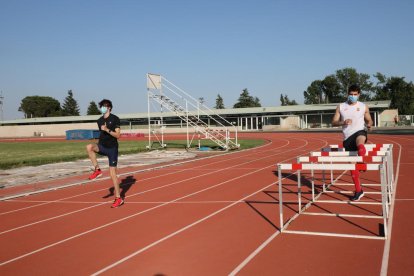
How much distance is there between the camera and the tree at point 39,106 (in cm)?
13600

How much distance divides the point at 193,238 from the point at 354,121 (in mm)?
3719

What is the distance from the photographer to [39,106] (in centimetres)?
13600

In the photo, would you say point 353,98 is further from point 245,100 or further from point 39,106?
point 39,106

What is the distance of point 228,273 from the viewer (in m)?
3.72

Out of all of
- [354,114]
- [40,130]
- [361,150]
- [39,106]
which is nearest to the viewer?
[361,150]

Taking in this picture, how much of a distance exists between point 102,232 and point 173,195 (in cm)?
290

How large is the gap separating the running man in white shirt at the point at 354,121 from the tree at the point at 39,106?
138235 millimetres

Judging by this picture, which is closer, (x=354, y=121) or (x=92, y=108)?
(x=354, y=121)

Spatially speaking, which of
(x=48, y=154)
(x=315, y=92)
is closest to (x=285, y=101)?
(x=315, y=92)

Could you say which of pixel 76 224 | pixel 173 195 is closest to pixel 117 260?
pixel 76 224

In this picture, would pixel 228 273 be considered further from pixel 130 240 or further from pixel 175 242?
pixel 130 240

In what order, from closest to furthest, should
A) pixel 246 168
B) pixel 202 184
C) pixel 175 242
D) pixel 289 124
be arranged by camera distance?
pixel 175 242, pixel 202 184, pixel 246 168, pixel 289 124

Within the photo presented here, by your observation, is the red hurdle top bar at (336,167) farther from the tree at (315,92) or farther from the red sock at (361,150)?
the tree at (315,92)

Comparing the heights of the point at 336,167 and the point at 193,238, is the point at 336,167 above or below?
above
